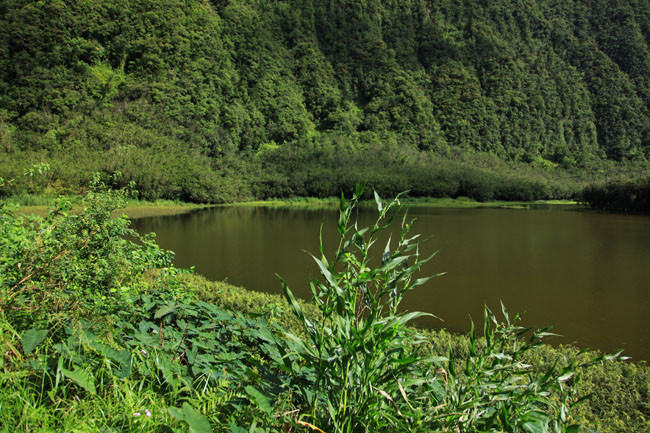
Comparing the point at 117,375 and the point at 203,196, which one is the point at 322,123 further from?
the point at 117,375

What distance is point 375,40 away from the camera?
477 ft

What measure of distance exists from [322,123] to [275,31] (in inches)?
1738

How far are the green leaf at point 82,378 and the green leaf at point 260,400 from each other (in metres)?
0.58

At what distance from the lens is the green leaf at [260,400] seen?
149 centimetres

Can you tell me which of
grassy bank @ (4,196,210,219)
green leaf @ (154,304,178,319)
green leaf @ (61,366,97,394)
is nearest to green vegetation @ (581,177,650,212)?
grassy bank @ (4,196,210,219)

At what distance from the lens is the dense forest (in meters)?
66.1

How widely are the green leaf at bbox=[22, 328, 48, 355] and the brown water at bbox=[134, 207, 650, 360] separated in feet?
21.6

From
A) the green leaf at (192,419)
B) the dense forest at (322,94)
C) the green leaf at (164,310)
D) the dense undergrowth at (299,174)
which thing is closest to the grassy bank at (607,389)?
the green leaf at (164,310)

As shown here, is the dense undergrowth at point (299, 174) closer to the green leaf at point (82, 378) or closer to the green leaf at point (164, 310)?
the green leaf at point (164, 310)

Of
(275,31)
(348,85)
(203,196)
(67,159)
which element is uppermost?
(275,31)

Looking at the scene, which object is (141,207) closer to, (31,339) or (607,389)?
(607,389)

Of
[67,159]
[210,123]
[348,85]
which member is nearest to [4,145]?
[67,159]

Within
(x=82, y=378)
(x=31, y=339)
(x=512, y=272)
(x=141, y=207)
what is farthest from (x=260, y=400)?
(x=141, y=207)

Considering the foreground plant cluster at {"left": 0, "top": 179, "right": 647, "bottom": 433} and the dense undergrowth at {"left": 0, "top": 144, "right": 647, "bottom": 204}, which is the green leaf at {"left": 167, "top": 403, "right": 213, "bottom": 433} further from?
the dense undergrowth at {"left": 0, "top": 144, "right": 647, "bottom": 204}
